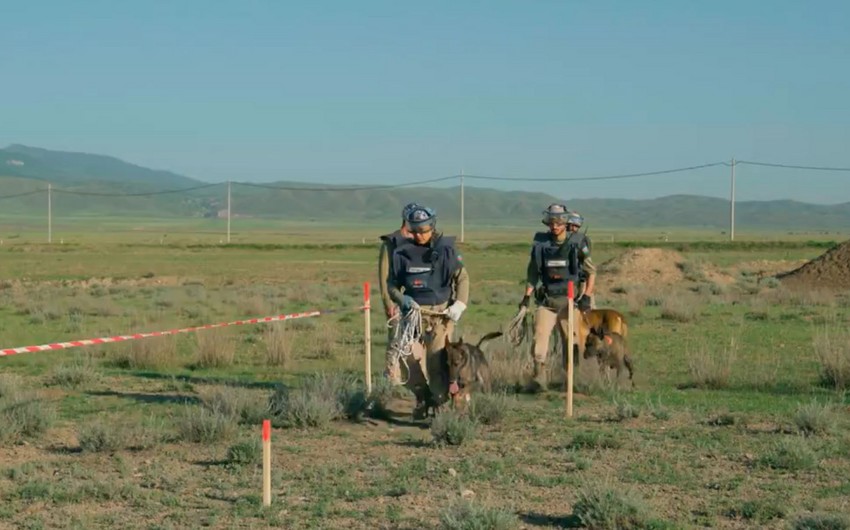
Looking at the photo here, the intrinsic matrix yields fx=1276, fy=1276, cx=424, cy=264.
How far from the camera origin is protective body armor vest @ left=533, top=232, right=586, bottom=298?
13547 mm

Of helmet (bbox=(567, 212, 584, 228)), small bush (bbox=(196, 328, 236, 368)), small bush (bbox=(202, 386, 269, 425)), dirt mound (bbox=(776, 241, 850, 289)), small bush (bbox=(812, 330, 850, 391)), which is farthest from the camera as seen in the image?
dirt mound (bbox=(776, 241, 850, 289))

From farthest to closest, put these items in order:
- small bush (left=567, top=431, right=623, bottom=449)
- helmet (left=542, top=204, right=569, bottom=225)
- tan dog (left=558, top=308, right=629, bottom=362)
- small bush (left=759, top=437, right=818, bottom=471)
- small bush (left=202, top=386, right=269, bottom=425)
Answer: tan dog (left=558, top=308, right=629, bottom=362)
helmet (left=542, top=204, right=569, bottom=225)
small bush (left=202, top=386, right=269, bottom=425)
small bush (left=567, top=431, right=623, bottom=449)
small bush (left=759, top=437, right=818, bottom=471)

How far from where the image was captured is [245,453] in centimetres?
987

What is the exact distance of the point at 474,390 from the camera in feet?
39.2

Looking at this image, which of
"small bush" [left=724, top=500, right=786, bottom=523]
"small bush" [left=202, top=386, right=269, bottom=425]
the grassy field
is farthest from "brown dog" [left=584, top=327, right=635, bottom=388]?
"small bush" [left=724, top=500, right=786, bottom=523]

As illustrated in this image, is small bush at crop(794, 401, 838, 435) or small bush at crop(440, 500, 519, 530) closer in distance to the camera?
small bush at crop(440, 500, 519, 530)

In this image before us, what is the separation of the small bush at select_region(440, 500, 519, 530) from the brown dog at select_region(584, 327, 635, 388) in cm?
651

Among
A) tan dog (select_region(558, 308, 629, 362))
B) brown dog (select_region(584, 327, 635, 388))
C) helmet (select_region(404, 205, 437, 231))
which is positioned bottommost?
brown dog (select_region(584, 327, 635, 388))

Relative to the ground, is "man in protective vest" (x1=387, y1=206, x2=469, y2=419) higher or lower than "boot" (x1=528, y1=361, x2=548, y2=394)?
higher

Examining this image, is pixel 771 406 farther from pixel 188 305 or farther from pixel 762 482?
pixel 188 305

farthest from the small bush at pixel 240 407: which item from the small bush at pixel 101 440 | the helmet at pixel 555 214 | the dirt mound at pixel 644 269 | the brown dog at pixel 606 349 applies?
the dirt mound at pixel 644 269

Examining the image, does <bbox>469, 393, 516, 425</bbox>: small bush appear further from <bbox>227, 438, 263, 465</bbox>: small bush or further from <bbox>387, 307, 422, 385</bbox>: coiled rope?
<bbox>227, 438, 263, 465</bbox>: small bush

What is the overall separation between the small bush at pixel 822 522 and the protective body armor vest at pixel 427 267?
4.62m

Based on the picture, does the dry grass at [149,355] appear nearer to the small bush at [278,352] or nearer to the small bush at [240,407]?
the small bush at [278,352]
